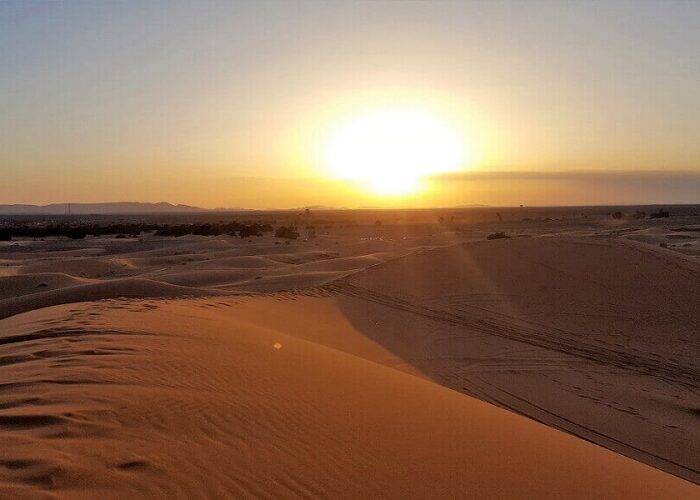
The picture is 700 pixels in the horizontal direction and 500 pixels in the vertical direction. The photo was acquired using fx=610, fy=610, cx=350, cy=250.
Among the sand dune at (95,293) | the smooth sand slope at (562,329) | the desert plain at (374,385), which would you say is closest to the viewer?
the desert plain at (374,385)

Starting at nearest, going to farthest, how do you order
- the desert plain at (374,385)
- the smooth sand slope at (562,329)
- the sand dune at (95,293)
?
the desert plain at (374,385) < the smooth sand slope at (562,329) < the sand dune at (95,293)

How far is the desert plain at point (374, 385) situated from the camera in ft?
Answer: 14.5

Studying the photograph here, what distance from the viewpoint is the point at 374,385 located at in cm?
741

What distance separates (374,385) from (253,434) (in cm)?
257

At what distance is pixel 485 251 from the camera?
19.2 metres

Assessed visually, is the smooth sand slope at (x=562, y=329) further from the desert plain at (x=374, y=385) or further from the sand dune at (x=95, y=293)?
the sand dune at (x=95, y=293)

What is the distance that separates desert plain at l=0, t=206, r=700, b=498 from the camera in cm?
441

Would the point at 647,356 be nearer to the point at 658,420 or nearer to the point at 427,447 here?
the point at 658,420

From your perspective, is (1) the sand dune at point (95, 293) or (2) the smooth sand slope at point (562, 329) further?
(1) the sand dune at point (95, 293)

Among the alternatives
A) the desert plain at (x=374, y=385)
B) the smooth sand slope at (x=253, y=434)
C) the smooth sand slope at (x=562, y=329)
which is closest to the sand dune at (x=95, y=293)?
the desert plain at (x=374, y=385)

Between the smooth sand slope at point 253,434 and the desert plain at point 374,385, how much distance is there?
2 centimetres

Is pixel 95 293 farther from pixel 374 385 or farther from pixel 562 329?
pixel 562 329

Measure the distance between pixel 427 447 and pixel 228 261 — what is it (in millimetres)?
22989

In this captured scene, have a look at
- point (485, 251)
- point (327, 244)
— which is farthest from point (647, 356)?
point (327, 244)
